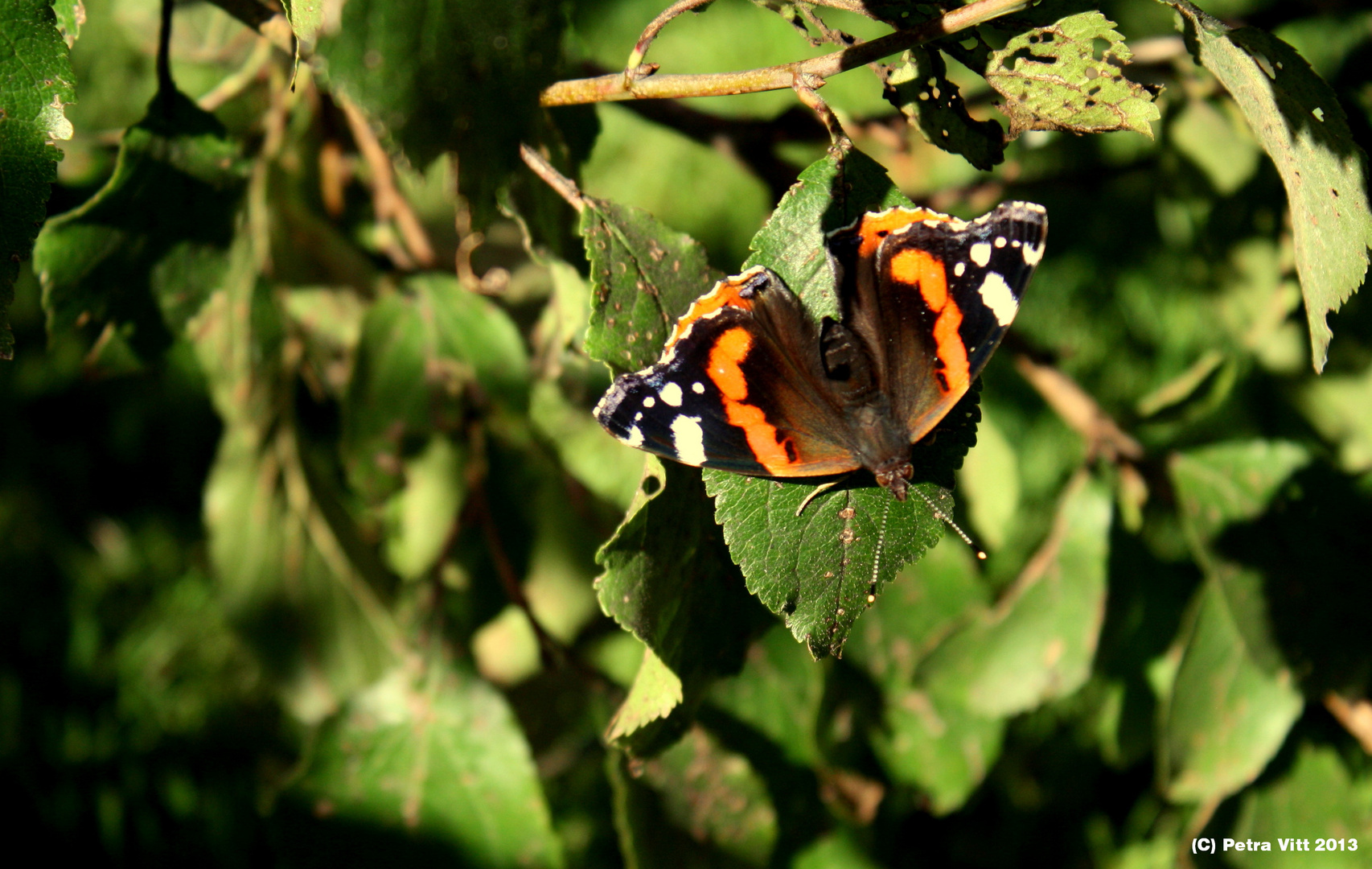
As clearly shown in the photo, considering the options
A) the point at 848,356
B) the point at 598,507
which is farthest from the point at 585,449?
the point at 848,356

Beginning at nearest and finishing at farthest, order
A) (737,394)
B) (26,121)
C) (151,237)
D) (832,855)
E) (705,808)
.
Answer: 1. (26,121)
2. (737,394)
3. (151,237)
4. (705,808)
5. (832,855)

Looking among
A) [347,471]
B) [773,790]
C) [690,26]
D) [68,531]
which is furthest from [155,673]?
[690,26]

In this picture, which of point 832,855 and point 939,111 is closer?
point 939,111

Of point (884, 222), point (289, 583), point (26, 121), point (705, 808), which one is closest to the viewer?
point (26, 121)

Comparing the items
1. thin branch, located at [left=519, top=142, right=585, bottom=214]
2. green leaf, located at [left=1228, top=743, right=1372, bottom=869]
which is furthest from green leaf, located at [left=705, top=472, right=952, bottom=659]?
green leaf, located at [left=1228, top=743, right=1372, bottom=869]

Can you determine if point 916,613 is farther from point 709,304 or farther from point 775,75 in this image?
point 775,75

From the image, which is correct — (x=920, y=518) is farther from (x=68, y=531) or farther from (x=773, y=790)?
(x=68, y=531)
